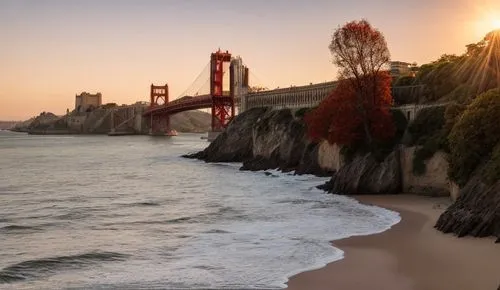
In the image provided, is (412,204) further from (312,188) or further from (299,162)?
(299,162)

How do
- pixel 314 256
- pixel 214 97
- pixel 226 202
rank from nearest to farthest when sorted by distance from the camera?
pixel 314 256 < pixel 226 202 < pixel 214 97

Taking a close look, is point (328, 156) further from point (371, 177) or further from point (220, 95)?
point (220, 95)

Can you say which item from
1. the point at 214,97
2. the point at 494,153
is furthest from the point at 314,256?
the point at 214,97

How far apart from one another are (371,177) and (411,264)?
18.0m

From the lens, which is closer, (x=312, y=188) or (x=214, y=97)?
(x=312, y=188)

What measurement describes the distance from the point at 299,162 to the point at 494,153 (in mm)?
29629

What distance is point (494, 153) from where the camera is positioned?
2242 centimetres

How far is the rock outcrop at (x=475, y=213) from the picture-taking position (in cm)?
1903

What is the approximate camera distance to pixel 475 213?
2005 cm

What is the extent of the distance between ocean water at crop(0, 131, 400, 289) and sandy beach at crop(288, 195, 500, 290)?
79cm

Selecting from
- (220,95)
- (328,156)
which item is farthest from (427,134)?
(220,95)

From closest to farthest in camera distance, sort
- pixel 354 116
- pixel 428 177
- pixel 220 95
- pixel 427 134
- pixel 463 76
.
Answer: pixel 428 177 < pixel 427 134 < pixel 354 116 < pixel 463 76 < pixel 220 95

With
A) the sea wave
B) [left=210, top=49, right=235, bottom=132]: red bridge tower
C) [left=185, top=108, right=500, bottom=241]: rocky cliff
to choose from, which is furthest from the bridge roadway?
the sea wave

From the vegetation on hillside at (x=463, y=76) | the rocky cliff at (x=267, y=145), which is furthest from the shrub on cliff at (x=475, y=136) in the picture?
the rocky cliff at (x=267, y=145)
